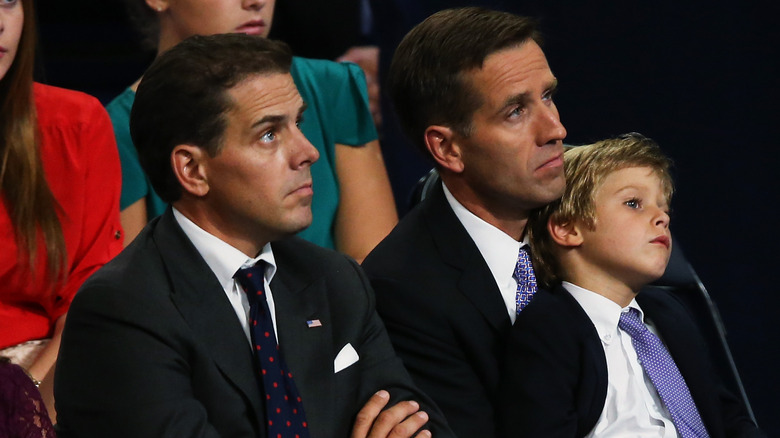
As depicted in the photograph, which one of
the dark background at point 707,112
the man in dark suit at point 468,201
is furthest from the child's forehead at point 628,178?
the dark background at point 707,112

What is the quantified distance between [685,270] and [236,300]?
1.31m

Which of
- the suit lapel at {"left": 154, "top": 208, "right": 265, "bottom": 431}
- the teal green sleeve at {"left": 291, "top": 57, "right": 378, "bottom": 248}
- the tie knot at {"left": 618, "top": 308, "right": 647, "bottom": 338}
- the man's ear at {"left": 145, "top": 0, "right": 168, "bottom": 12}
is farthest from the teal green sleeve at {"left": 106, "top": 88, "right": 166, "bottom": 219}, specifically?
the tie knot at {"left": 618, "top": 308, "right": 647, "bottom": 338}

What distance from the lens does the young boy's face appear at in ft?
8.54

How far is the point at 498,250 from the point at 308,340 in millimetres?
544

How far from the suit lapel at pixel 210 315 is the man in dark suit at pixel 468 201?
0.43 metres

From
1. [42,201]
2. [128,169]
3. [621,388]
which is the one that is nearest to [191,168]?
[42,201]

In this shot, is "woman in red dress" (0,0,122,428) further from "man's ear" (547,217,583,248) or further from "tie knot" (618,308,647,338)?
"tie knot" (618,308,647,338)

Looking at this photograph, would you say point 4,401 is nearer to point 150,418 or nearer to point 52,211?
point 150,418

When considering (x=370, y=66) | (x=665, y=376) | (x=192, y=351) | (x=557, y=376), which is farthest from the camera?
(x=370, y=66)

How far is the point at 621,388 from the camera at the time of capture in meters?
2.52

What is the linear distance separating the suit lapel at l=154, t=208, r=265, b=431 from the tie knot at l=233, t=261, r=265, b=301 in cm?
6

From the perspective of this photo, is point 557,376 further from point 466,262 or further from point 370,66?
point 370,66

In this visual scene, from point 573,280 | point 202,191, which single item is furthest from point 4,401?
point 573,280

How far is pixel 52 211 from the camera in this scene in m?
2.70
